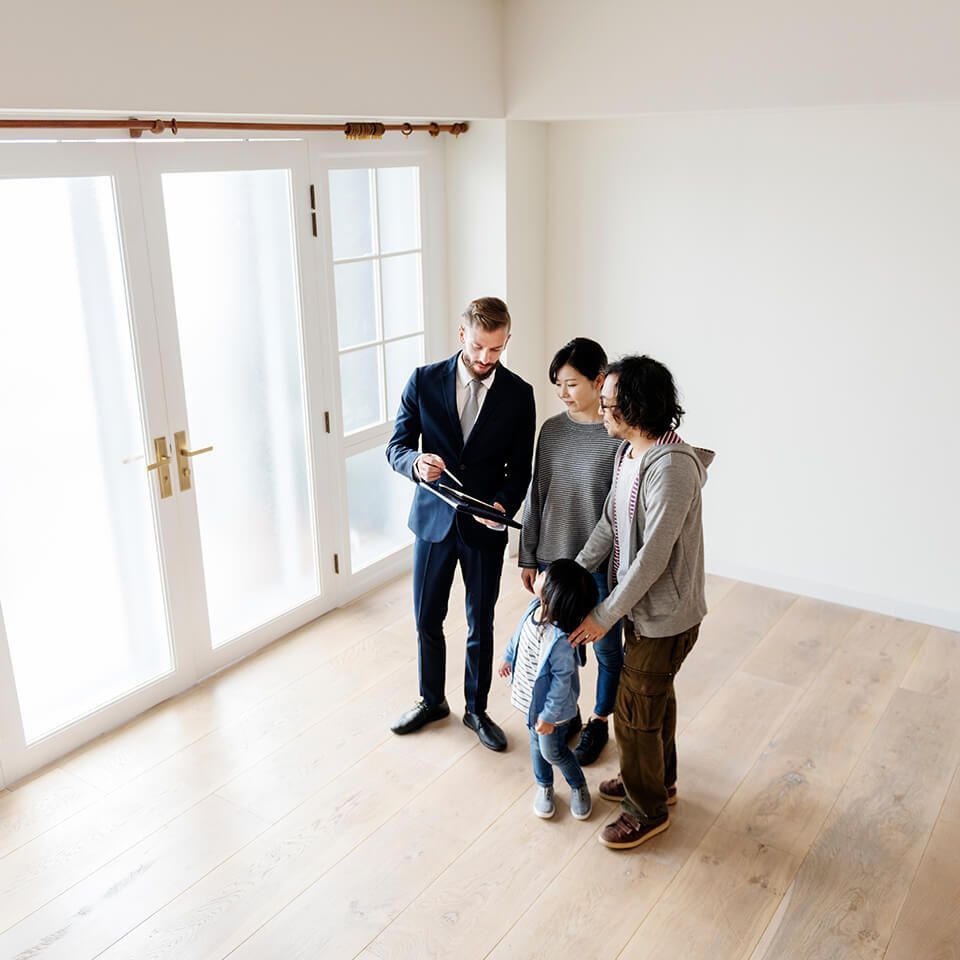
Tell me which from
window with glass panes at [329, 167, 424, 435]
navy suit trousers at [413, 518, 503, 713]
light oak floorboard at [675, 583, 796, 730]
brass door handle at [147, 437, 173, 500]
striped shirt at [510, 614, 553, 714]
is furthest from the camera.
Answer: window with glass panes at [329, 167, 424, 435]

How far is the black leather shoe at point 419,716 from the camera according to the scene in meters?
3.44

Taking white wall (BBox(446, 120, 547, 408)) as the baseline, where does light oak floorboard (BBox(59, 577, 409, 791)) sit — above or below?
below

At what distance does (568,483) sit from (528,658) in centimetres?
54

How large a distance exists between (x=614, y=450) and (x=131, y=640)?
1907 millimetres

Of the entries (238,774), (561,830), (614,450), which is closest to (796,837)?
(561,830)

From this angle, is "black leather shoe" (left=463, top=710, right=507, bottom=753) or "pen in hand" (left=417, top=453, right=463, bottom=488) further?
"black leather shoe" (left=463, top=710, right=507, bottom=753)

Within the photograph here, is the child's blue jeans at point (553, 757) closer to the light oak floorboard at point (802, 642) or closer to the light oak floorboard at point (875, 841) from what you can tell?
the light oak floorboard at point (875, 841)

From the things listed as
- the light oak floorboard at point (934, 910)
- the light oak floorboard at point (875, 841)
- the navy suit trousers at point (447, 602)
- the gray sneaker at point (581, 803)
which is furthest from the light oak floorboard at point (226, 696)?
the light oak floorboard at point (934, 910)

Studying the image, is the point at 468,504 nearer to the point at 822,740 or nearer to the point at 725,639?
the point at 822,740

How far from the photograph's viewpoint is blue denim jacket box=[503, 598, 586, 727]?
268 cm

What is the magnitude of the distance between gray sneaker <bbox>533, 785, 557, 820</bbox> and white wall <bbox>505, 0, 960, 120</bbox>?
246 centimetres

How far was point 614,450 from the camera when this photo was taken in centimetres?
289

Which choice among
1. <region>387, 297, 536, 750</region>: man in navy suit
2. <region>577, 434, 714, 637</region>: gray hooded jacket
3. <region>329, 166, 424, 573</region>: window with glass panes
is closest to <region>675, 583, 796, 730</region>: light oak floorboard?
<region>387, 297, 536, 750</region>: man in navy suit

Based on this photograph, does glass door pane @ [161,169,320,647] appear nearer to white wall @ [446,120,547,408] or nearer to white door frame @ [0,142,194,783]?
white door frame @ [0,142,194,783]
